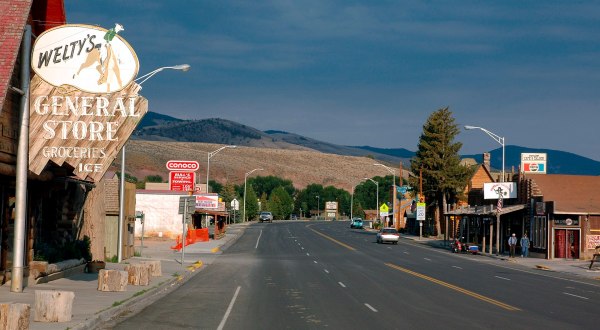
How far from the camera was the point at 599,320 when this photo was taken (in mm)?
20719

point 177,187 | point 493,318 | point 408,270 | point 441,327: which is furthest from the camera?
point 177,187

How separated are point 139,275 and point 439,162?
74.9m

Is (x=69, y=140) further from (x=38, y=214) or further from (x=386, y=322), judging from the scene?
(x=386, y=322)

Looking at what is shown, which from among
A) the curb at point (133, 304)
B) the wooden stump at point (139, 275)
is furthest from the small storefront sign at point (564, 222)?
the wooden stump at point (139, 275)

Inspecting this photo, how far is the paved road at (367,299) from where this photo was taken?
19.0m

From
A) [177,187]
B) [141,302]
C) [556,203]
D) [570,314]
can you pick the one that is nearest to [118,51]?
[141,302]

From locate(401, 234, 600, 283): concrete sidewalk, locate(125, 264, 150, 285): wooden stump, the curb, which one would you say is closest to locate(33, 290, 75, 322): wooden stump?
the curb

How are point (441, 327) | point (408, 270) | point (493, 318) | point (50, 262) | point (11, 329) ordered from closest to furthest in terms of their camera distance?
point (11, 329) < point (441, 327) < point (493, 318) < point (50, 262) < point (408, 270)

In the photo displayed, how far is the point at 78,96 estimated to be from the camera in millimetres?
22594

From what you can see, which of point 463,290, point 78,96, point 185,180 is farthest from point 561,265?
point 78,96

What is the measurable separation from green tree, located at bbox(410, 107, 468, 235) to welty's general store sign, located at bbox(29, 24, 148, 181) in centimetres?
7811

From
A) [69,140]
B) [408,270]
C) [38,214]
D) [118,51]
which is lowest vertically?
[408,270]

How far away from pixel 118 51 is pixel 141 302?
7.13 m

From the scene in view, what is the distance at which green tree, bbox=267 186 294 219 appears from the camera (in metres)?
180
